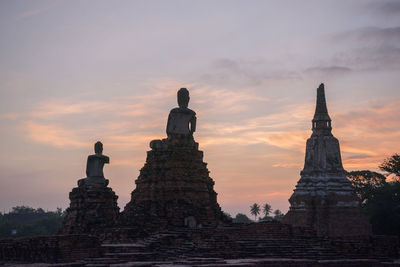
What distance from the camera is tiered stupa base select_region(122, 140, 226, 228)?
88.9ft

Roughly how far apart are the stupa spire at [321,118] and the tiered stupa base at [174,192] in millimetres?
20141

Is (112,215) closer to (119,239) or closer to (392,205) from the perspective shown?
(119,239)

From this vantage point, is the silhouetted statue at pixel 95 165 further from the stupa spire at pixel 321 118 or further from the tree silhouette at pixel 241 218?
the tree silhouette at pixel 241 218

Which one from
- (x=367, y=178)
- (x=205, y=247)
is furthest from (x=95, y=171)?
(x=367, y=178)

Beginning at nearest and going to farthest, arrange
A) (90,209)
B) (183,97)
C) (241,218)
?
(183,97), (90,209), (241,218)

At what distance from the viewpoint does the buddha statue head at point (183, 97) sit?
30219 mm

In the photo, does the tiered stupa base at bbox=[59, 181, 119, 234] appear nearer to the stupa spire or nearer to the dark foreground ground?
the dark foreground ground

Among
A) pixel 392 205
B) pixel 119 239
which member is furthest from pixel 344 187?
pixel 119 239

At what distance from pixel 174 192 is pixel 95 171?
A: 655 centimetres

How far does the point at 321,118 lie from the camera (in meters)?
48.3

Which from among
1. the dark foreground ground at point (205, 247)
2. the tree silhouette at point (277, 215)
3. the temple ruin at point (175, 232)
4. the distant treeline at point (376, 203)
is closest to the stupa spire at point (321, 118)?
the distant treeline at point (376, 203)

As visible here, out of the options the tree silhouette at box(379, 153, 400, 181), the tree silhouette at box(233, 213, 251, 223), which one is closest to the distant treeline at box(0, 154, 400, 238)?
the tree silhouette at box(379, 153, 400, 181)

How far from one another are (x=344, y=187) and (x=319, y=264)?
93.3 ft

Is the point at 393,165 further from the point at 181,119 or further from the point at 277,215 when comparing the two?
the point at 277,215
